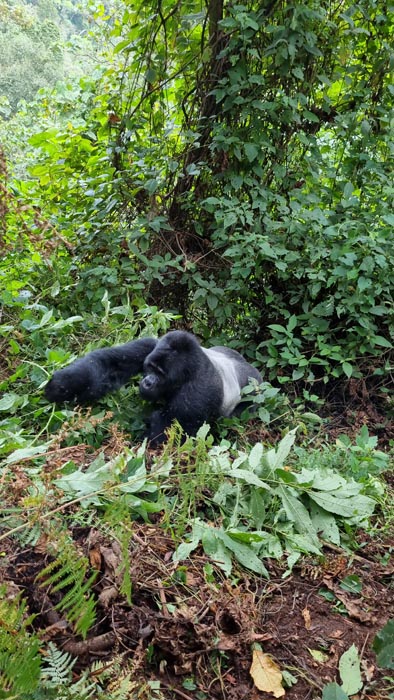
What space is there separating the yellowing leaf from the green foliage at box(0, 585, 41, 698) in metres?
0.67

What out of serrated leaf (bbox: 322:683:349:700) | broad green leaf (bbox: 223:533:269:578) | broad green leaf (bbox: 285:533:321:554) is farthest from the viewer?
broad green leaf (bbox: 285:533:321:554)

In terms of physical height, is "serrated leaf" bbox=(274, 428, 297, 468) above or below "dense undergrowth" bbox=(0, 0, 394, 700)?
below

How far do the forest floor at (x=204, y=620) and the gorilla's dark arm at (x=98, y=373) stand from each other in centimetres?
88

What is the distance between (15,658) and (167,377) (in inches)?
75.1

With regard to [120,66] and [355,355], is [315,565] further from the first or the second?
[120,66]

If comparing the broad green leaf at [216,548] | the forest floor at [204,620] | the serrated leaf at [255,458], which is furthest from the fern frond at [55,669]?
the serrated leaf at [255,458]

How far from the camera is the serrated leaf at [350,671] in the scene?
5.29ft

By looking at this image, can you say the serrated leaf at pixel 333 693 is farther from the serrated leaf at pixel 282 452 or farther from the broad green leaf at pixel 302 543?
the serrated leaf at pixel 282 452

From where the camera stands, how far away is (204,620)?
1.71 m

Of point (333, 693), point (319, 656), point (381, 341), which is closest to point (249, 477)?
point (319, 656)

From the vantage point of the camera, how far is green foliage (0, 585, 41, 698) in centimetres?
110

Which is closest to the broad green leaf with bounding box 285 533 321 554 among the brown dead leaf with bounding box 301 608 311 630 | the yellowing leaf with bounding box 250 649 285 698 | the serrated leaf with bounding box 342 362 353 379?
the brown dead leaf with bounding box 301 608 311 630

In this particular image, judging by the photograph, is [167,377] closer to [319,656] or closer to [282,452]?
Answer: [282,452]

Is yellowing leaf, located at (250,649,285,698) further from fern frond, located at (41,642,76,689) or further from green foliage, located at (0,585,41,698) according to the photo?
green foliage, located at (0,585,41,698)
